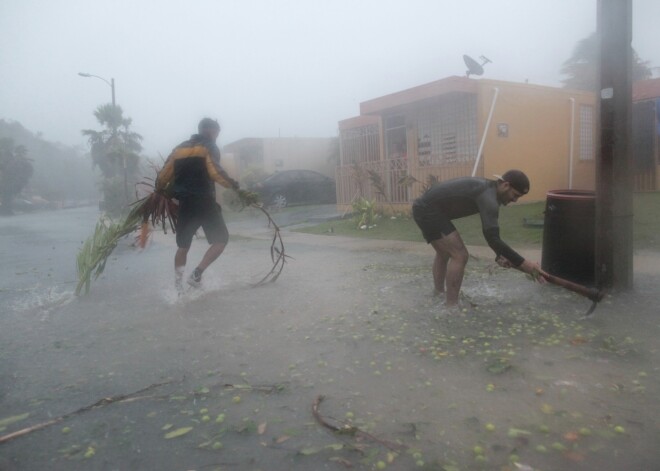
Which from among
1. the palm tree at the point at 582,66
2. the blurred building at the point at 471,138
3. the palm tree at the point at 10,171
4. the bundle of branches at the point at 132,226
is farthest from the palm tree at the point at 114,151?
the palm tree at the point at 582,66

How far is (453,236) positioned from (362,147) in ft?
39.4

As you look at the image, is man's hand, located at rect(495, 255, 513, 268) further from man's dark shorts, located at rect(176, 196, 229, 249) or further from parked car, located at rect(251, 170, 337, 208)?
parked car, located at rect(251, 170, 337, 208)

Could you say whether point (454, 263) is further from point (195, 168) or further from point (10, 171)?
point (10, 171)

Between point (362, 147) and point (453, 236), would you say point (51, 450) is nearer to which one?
point (453, 236)

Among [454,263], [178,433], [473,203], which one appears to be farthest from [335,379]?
[473,203]

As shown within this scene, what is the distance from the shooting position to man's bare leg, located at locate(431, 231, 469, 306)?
4.62m

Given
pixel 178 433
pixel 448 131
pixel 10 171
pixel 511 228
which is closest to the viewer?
pixel 178 433

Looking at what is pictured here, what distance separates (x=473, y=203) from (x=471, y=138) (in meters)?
8.85

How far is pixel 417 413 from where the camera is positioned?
2777 millimetres

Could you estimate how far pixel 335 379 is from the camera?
3.28 meters

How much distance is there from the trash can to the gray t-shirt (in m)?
1.23

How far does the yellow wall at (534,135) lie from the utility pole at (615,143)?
24.3ft

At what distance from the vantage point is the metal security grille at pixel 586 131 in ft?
48.5

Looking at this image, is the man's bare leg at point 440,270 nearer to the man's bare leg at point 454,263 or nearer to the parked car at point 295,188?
the man's bare leg at point 454,263
